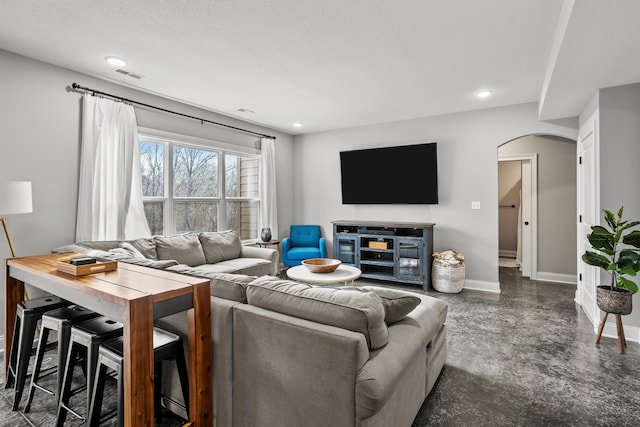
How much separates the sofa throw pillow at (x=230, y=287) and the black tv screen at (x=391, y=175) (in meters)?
3.86

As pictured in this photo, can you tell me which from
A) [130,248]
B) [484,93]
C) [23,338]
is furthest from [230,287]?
[484,93]

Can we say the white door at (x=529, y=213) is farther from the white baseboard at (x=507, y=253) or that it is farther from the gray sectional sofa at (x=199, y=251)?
the gray sectional sofa at (x=199, y=251)

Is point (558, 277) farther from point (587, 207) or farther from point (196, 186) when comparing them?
point (196, 186)

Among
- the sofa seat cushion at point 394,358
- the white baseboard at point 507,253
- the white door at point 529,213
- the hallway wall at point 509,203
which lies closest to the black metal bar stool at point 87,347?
the sofa seat cushion at point 394,358

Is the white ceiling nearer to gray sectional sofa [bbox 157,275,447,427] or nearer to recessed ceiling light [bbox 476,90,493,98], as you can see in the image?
recessed ceiling light [bbox 476,90,493,98]

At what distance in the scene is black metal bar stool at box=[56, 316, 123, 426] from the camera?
5.40 feet

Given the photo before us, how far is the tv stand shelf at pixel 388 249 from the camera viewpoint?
4680 mm

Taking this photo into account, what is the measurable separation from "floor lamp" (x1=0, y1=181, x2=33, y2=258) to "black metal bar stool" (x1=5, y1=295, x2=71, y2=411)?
0.66 meters

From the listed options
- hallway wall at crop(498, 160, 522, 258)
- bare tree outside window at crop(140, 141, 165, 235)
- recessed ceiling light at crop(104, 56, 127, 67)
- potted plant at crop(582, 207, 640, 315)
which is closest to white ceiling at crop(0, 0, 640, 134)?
recessed ceiling light at crop(104, 56, 127, 67)

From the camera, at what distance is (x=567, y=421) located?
1.85 metres

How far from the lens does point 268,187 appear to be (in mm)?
5551

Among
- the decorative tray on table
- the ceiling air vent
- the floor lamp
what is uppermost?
the ceiling air vent

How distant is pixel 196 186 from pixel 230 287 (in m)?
3.26

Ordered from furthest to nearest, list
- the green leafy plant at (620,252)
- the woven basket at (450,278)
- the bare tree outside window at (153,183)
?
the woven basket at (450,278), the bare tree outside window at (153,183), the green leafy plant at (620,252)
